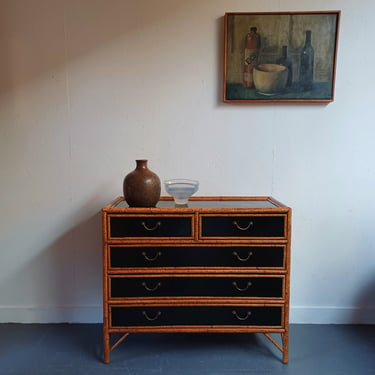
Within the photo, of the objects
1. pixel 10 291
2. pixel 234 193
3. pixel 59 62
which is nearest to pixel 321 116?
pixel 234 193

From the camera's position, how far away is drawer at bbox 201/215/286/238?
1.60 m

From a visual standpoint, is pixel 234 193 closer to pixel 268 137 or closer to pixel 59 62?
pixel 268 137

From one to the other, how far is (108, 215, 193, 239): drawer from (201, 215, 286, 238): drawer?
92 mm

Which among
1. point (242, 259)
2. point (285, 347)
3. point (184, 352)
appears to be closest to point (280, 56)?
point (242, 259)

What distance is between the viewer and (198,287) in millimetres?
1641

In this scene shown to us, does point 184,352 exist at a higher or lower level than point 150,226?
lower

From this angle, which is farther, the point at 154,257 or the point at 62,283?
the point at 62,283

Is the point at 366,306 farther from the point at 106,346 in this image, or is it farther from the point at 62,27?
the point at 62,27

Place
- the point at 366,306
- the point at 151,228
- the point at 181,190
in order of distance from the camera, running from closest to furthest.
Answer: the point at 151,228 → the point at 181,190 → the point at 366,306

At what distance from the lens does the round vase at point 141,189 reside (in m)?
1.62

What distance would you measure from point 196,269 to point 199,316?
256mm

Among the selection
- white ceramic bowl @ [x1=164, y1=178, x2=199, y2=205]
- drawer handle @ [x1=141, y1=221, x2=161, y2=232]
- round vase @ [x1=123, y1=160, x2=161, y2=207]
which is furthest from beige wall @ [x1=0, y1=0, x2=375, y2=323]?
drawer handle @ [x1=141, y1=221, x2=161, y2=232]

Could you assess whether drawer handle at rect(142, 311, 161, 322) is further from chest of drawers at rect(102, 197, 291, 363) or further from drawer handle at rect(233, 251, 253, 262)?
drawer handle at rect(233, 251, 253, 262)

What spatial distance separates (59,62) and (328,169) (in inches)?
71.0
